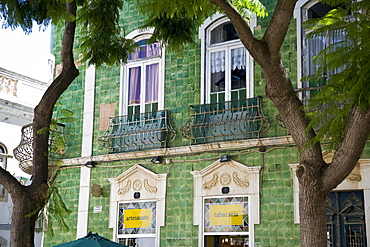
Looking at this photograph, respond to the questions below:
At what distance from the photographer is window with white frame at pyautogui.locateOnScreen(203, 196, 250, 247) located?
1476 centimetres

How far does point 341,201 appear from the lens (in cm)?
1385

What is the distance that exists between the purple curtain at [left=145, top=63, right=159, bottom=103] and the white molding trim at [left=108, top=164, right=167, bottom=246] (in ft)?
6.13

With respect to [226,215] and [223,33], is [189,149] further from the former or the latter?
[223,33]

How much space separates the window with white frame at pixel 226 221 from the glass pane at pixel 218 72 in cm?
279

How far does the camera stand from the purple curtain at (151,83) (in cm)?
1689

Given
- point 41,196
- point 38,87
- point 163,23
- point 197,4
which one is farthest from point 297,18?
point 38,87

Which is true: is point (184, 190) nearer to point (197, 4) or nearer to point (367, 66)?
point (197, 4)

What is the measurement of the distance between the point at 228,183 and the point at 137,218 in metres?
2.76

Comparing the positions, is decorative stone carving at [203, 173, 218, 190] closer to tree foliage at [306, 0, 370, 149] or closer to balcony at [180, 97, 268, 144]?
balcony at [180, 97, 268, 144]

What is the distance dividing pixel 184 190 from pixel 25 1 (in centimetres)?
703

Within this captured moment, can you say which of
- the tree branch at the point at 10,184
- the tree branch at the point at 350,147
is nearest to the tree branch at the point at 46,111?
the tree branch at the point at 10,184

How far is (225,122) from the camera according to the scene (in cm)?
1516

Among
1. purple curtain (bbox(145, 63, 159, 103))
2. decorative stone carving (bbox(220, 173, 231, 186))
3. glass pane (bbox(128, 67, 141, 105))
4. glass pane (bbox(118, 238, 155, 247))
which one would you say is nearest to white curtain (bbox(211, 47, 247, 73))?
purple curtain (bbox(145, 63, 159, 103))

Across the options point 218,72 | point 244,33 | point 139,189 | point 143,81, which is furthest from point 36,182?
point 143,81
